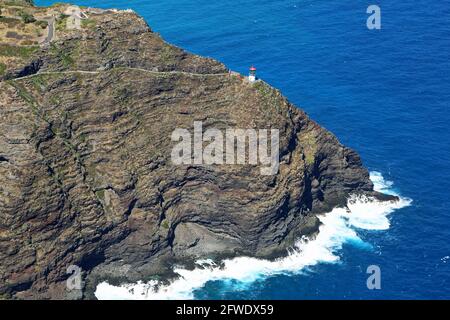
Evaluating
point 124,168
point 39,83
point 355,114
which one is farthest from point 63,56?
point 355,114

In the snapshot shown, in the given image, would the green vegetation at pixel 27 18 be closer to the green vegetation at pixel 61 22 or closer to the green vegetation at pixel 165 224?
the green vegetation at pixel 61 22

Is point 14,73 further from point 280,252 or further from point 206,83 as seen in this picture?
point 280,252

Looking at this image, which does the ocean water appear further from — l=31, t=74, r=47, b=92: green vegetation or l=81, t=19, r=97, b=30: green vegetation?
l=81, t=19, r=97, b=30: green vegetation

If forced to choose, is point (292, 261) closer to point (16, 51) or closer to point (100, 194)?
point (100, 194)

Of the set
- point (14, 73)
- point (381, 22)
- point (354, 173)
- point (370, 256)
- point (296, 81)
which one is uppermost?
point (381, 22)

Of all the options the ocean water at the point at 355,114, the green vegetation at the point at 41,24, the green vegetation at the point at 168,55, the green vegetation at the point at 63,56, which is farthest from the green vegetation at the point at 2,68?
the ocean water at the point at 355,114

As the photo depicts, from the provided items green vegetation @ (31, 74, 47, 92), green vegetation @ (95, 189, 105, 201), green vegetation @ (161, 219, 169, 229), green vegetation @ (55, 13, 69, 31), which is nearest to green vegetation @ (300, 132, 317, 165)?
green vegetation @ (161, 219, 169, 229)
